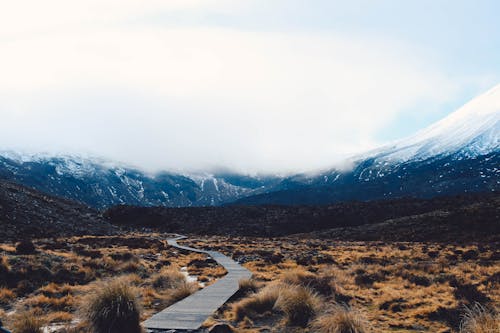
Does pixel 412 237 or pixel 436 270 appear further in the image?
pixel 412 237

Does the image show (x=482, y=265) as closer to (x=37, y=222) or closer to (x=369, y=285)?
(x=369, y=285)

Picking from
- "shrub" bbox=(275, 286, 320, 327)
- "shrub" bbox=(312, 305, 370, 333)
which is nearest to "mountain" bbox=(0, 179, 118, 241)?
"shrub" bbox=(275, 286, 320, 327)

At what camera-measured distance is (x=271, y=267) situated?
26453 mm

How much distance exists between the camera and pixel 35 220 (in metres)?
59.6

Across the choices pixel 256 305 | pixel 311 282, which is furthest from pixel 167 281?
pixel 256 305

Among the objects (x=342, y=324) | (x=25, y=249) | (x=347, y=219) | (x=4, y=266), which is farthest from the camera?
(x=347, y=219)

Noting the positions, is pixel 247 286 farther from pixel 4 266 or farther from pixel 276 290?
pixel 4 266

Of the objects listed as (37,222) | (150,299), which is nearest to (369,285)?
(150,299)

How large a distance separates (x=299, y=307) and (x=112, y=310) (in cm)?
545

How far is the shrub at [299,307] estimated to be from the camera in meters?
12.3

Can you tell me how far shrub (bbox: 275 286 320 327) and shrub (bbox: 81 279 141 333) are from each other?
4.46 meters

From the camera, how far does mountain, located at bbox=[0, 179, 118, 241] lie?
171 feet

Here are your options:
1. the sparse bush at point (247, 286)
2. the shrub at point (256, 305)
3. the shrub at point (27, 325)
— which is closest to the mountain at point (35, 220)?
the sparse bush at point (247, 286)

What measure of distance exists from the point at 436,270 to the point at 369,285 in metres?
6.46
